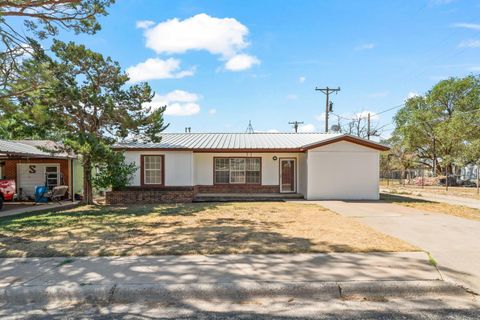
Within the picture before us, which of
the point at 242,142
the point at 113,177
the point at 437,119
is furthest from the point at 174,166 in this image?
the point at 437,119

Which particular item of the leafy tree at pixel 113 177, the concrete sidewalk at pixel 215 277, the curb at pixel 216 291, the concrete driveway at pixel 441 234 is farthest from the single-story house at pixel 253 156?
the curb at pixel 216 291

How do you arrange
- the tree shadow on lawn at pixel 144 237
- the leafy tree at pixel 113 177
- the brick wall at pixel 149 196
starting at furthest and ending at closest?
the brick wall at pixel 149 196 < the leafy tree at pixel 113 177 < the tree shadow on lawn at pixel 144 237

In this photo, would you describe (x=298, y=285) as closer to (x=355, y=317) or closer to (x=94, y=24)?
(x=355, y=317)

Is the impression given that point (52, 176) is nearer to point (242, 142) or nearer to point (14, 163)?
point (14, 163)

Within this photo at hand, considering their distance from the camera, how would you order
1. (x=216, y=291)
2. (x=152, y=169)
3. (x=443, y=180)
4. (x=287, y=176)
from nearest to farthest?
(x=216, y=291)
(x=152, y=169)
(x=287, y=176)
(x=443, y=180)

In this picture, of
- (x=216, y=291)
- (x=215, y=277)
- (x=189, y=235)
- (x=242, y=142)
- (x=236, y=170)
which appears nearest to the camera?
(x=216, y=291)

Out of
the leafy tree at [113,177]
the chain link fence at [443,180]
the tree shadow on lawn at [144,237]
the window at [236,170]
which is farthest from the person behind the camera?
the chain link fence at [443,180]

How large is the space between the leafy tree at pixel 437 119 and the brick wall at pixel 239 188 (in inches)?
1003

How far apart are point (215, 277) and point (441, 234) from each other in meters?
5.95

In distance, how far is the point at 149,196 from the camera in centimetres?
1623

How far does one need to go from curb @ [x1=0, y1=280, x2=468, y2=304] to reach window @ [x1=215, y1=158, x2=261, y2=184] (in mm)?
14190

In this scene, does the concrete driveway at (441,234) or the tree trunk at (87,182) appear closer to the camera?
the concrete driveway at (441,234)

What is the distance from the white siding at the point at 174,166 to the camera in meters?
17.0

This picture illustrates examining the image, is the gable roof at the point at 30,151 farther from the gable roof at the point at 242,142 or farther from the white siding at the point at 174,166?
the white siding at the point at 174,166
